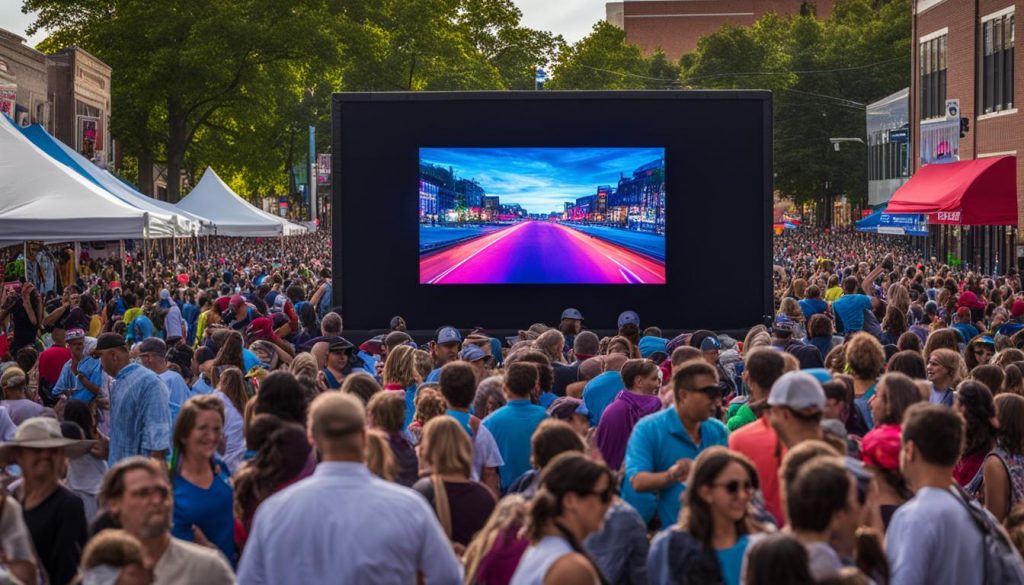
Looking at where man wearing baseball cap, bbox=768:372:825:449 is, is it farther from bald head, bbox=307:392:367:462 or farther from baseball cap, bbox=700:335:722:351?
baseball cap, bbox=700:335:722:351

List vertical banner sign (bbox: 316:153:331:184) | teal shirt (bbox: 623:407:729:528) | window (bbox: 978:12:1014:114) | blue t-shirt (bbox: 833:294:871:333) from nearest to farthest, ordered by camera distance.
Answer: teal shirt (bbox: 623:407:729:528)
blue t-shirt (bbox: 833:294:871:333)
window (bbox: 978:12:1014:114)
vertical banner sign (bbox: 316:153:331:184)

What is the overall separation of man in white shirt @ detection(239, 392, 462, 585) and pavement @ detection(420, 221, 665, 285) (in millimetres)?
16228

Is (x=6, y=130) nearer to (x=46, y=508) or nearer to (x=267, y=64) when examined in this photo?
(x=46, y=508)

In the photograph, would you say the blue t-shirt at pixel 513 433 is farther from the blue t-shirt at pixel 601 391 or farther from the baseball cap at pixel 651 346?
the baseball cap at pixel 651 346

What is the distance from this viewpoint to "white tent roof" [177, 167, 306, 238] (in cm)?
3981

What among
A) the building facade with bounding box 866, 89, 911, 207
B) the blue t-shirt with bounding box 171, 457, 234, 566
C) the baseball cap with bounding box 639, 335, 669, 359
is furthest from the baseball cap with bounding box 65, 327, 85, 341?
the building facade with bounding box 866, 89, 911, 207

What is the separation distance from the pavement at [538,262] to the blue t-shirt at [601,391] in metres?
11.0

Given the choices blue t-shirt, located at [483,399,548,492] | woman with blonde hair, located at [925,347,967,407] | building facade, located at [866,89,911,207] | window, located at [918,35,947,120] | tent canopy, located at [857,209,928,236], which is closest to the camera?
blue t-shirt, located at [483,399,548,492]

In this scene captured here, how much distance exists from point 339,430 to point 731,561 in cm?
150

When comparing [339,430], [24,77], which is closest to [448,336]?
[339,430]

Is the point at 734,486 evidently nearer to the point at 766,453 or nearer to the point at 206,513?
the point at 766,453

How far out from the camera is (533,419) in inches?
356

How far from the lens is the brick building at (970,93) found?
3691 centimetres

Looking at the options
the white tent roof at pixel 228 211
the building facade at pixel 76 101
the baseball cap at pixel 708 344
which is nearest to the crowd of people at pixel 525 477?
the baseball cap at pixel 708 344
